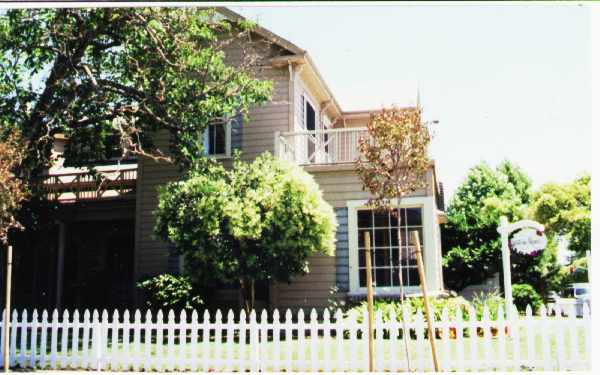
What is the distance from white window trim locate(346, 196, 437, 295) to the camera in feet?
35.3

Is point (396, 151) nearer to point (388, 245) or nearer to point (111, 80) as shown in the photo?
point (388, 245)

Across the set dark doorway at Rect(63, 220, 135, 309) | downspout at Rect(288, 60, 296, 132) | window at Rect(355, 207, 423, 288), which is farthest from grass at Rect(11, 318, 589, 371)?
dark doorway at Rect(63, 220, 135, 309)

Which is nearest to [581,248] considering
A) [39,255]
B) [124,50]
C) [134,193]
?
[134,193]

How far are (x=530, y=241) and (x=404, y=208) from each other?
8.98ft

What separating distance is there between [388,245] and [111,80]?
649cm

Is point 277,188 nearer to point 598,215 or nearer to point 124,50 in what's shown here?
point 124,50

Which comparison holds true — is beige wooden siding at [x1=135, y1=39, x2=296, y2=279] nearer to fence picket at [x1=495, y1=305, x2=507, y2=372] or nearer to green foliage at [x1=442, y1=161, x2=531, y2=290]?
fence picket at [x1=495, y1=305, x2=507, y2=372]

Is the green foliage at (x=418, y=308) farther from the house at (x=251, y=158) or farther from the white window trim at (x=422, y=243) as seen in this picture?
the house at (x=251, y=158)

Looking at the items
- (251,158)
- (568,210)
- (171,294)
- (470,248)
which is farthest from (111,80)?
(568,210)

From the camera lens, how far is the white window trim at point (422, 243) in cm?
1077

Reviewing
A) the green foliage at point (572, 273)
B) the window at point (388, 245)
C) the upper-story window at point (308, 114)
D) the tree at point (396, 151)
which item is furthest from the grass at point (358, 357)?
the green foliage at point (572, 273)

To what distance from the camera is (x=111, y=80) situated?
1168cm

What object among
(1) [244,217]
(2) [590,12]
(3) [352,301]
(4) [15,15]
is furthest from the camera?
(3) [352,301]

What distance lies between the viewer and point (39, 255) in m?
15.1
